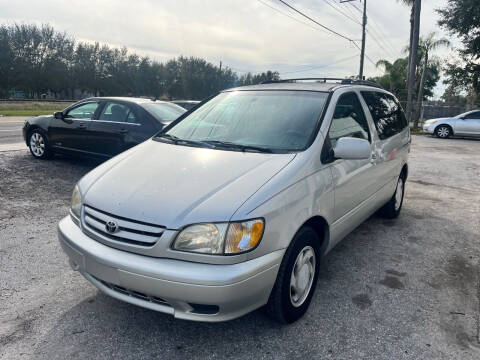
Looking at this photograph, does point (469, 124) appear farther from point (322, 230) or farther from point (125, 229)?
point (125, 229)

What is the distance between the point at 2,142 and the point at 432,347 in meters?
11.6

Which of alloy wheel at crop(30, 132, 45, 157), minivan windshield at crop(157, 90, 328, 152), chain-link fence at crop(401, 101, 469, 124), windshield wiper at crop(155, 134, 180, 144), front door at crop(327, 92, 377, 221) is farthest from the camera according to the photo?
chain-link fence at crop(401, 101, 469, 124)

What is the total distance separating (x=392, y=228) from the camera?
4863mm

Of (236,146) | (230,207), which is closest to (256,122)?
(236,146)

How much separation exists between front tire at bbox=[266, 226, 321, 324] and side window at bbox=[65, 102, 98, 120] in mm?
5839

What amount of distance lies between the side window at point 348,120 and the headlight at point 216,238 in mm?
1280

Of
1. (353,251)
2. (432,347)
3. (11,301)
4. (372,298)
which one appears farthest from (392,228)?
(11,301)

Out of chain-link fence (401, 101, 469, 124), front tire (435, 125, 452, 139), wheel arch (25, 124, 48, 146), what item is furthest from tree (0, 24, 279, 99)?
wheel arch (25, 124, 48, 146)

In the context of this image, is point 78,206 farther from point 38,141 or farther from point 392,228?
point 38,141

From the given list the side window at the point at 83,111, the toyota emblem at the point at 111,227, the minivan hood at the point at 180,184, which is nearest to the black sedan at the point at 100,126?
the side window at the point at 83,111

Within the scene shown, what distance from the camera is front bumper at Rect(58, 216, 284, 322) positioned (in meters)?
2.09

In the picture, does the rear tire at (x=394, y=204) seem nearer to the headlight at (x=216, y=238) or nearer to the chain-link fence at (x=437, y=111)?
the headlight at (x=216, y=238)

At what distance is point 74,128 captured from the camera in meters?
7.34

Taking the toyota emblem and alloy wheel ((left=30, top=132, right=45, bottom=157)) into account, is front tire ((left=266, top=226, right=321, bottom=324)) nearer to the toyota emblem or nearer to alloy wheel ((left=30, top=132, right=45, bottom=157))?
the toyota emblem
